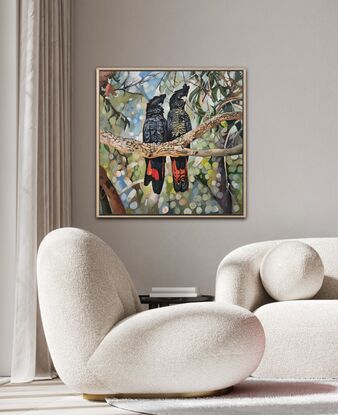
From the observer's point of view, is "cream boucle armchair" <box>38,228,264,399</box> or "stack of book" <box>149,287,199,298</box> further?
"stack of book" <box>149,287,199,298</box>

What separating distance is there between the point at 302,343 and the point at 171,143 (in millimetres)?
1884

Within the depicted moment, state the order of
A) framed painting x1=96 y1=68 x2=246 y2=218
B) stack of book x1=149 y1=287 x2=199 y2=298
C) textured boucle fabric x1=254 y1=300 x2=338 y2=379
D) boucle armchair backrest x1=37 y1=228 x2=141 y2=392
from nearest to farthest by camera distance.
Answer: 1. boucle armchair backrest x1=37 y1=228 x2=141 y2=392
2. textured boucle fabric x1=254 y1=300 x2=338 y2=379
3. stack of book x1=149 y1=287 x2=199 y2=298
4. framed painting x1=96 y1=68 x2=246 y2=218

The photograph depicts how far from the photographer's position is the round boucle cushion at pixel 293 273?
13.7ft

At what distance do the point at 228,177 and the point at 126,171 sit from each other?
0.65 meters

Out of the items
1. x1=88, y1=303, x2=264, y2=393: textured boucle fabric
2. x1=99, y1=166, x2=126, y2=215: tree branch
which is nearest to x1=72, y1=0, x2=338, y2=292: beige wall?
x1=99, y1=166, x2=126, y2=215: tree branch

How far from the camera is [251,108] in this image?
5.31m

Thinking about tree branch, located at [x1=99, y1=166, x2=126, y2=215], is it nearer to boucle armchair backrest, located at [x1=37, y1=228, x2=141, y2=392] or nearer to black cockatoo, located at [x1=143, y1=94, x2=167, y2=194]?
black cockatoo, located at [x1=143, y1=94, x2=167, y2=194]

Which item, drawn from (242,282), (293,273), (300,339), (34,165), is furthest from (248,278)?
(34,165)

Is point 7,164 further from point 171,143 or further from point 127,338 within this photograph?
point 127,338

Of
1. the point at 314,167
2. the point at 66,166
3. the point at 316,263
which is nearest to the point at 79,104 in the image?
the point at 66,166

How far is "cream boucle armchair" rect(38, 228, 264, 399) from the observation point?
303 centimetres

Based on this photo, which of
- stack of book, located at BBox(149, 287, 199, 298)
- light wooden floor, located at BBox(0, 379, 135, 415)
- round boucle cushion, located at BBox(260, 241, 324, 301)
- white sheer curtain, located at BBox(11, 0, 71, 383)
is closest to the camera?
light wooden floor, located at BBox(0, 379, 135, 415)

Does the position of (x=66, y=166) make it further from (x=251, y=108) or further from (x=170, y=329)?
(x=170, y=329)

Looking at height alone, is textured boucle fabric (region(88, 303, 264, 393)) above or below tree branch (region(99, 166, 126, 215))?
below
